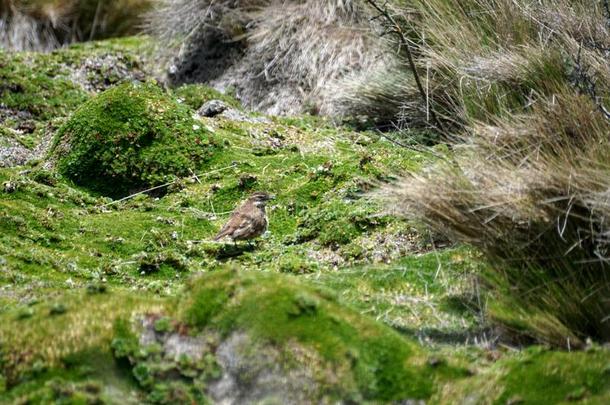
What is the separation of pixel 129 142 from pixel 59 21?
7.98 meters

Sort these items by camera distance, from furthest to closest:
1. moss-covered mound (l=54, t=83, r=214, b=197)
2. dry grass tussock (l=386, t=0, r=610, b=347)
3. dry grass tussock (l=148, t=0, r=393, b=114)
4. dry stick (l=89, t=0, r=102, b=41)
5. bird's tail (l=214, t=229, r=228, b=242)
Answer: dry stick (l=89, t=0, r=102, b=41) → dry grass tussock (l=148, t=0, r=393, b=114) → moss-covered mound (l=54, t=83, r=214, b=197) → bird's tail (l=214, t=229, r=228, b=242) → dry grass tussock (l=386, t=0, r=610, b=347)

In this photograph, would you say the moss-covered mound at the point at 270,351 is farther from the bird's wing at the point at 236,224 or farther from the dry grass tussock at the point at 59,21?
the dry grass tussock at the point at 59,21

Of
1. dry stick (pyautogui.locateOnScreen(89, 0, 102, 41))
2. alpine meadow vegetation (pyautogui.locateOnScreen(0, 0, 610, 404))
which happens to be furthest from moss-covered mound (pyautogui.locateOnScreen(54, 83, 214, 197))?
dry stick (pyautogui.locateOnScreen(89, 0, 102, 41))

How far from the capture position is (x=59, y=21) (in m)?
17.5

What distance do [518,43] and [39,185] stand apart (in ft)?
16.0

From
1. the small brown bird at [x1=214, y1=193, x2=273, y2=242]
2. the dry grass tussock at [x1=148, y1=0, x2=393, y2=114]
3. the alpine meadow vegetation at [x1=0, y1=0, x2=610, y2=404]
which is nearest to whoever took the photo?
the alpine meadow vegetation at [x1=0, y1=0, x2=610, y2=404]

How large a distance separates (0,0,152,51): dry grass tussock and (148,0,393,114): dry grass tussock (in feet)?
8.19

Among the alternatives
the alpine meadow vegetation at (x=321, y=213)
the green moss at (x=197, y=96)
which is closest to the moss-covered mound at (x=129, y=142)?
the alpine meadow vegetation at (x=321, y=213)

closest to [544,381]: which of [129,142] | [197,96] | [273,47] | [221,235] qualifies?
[221,235]

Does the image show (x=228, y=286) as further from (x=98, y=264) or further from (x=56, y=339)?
(x=98, y=264)

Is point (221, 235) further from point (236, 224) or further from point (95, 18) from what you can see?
point (95, 18)

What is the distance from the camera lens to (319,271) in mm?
7848

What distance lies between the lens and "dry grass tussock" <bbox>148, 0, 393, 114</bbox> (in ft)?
43.6

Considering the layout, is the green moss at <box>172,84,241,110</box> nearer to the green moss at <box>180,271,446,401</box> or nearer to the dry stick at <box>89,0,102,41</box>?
the dry stick at <box>89,0,102,41</box>
